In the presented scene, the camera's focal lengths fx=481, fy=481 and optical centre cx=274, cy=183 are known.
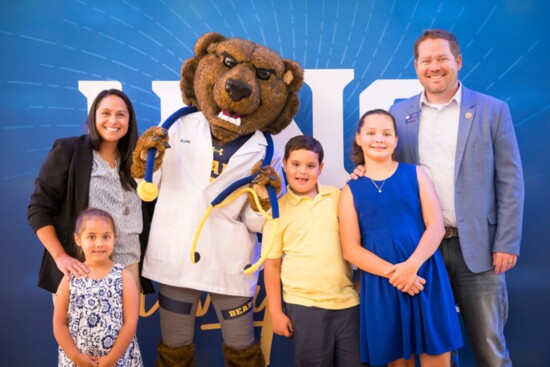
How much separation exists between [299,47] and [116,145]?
3.73ft

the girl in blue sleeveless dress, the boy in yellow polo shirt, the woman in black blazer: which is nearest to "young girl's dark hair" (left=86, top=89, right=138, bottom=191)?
the woman in black blazer

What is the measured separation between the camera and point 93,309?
1.86 meters

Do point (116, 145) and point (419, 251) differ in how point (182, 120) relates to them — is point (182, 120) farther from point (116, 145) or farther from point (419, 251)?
point (419, 251)

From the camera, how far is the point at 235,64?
7.10ft

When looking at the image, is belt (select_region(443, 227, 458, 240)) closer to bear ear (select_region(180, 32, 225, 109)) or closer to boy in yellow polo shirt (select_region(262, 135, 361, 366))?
boy in yellow polo shirt (select_region(262, 135, 361, 366))

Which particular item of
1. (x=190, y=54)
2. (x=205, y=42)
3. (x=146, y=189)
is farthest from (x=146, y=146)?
(x=190, y=54)

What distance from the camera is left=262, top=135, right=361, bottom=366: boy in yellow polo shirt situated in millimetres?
1950

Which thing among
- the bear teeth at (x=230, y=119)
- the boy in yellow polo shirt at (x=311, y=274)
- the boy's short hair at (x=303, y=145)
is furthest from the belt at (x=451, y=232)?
the bear teeth at (x=230, y=119)

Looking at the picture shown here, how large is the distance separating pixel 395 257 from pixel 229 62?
111 centimetres

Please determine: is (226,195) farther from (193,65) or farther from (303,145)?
(193,65)

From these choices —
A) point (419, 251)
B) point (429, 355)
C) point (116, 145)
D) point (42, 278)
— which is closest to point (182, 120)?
point (116, 145)

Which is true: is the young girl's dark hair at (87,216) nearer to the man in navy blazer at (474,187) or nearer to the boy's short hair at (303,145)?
the boy's short hair at (303,145)

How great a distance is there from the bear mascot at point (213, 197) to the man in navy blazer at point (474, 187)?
698mm

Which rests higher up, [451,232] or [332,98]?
[332,98]
